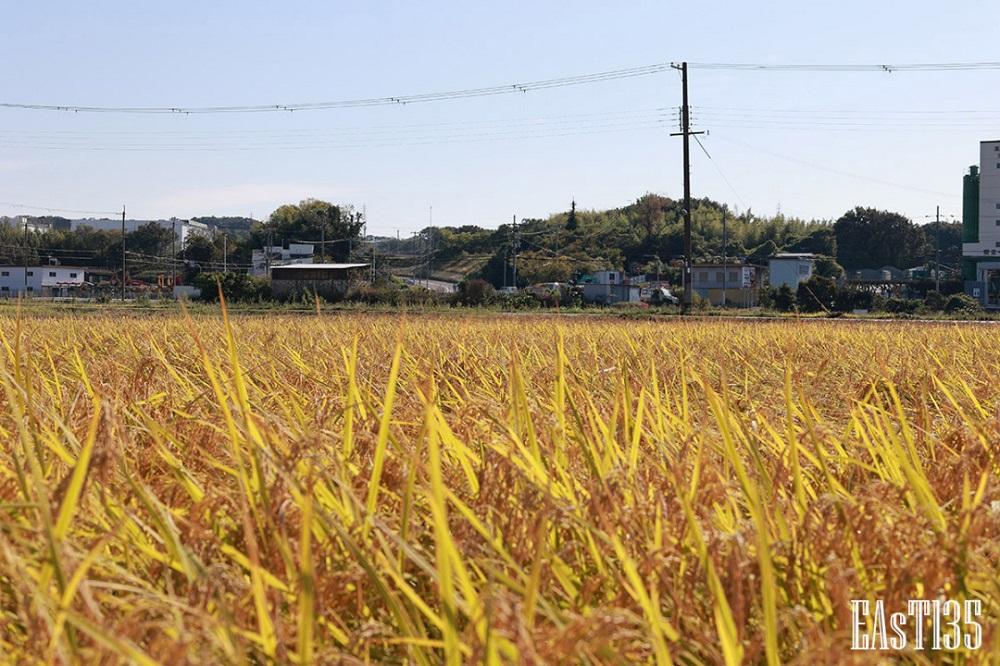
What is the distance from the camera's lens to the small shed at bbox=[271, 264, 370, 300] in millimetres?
41875

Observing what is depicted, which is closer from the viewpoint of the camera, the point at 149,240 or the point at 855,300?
the point at 855,300

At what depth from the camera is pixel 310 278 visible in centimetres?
4578

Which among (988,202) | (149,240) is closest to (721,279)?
(988,202)

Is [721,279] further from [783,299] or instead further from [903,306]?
[903,306]

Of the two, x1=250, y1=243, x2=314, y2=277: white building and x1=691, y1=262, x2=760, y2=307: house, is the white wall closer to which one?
x1=691, y1=262, x2=760, y2=307: house

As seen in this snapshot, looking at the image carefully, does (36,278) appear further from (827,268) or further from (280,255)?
(827,268)

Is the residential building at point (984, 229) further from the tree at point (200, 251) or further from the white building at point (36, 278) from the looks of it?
the tree at point (200, 251)

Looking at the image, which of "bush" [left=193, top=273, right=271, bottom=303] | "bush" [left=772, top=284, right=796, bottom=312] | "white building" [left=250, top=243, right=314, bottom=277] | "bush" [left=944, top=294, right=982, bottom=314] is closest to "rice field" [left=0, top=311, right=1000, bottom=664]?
"bush" [left=944, top=294, right=982, bottom=314]

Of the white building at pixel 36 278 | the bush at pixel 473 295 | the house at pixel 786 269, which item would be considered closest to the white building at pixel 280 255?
the white building at pixel 36 278

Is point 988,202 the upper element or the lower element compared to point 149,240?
lower

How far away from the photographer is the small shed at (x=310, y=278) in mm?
41875

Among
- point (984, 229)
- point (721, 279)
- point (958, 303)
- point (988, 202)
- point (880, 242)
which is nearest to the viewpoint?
point (958, 303)

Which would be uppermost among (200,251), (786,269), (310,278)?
(200,251)

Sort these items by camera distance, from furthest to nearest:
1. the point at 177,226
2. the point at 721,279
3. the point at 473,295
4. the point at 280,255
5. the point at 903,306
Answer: the point at 177,226, the point at 280,255, the point at 721,279, the point at 473,295, the point at 903,306
